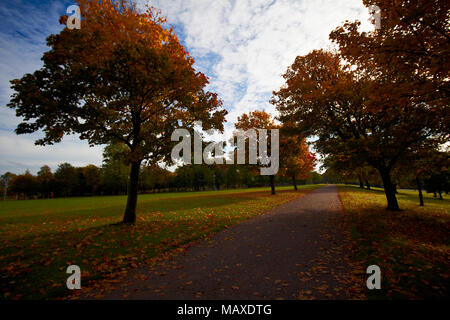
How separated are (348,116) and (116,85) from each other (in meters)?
13.9

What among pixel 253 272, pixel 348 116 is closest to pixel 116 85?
pixel 253 272

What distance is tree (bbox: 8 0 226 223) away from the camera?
25.6 ft

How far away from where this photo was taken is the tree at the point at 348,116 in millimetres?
10297

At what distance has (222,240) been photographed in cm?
780

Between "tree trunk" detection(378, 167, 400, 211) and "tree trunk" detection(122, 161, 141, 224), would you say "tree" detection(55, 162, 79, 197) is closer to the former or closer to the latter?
"tree trunk" detection(122, 161, 141, 224)

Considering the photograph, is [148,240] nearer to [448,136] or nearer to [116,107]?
[116,107]

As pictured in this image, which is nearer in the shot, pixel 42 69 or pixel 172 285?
pixel 172 285

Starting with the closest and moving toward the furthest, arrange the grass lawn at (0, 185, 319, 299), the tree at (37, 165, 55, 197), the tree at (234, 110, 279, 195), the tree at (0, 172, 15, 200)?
1. the grass lawn at (0, 185, 319, 299)
2. the tree at (234, 110, 279, 195)
3. the tree at (37, 165, 55, 197)
4. the tree at (0, 172, 15, 200)

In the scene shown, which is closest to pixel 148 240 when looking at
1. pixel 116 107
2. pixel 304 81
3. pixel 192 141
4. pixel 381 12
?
pixel 192 141

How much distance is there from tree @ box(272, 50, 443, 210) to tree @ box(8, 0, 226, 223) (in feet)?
22.7

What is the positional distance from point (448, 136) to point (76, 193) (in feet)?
312

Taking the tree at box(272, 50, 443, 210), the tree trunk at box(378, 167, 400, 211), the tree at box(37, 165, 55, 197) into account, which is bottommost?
the tree at box(37, 165, 55, 197)

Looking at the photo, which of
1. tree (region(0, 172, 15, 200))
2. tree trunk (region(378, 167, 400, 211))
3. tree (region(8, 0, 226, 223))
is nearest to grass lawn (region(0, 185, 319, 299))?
tree (region(8, 0, 226, 223))

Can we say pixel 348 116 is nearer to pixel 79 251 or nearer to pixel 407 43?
pixel 407 43
